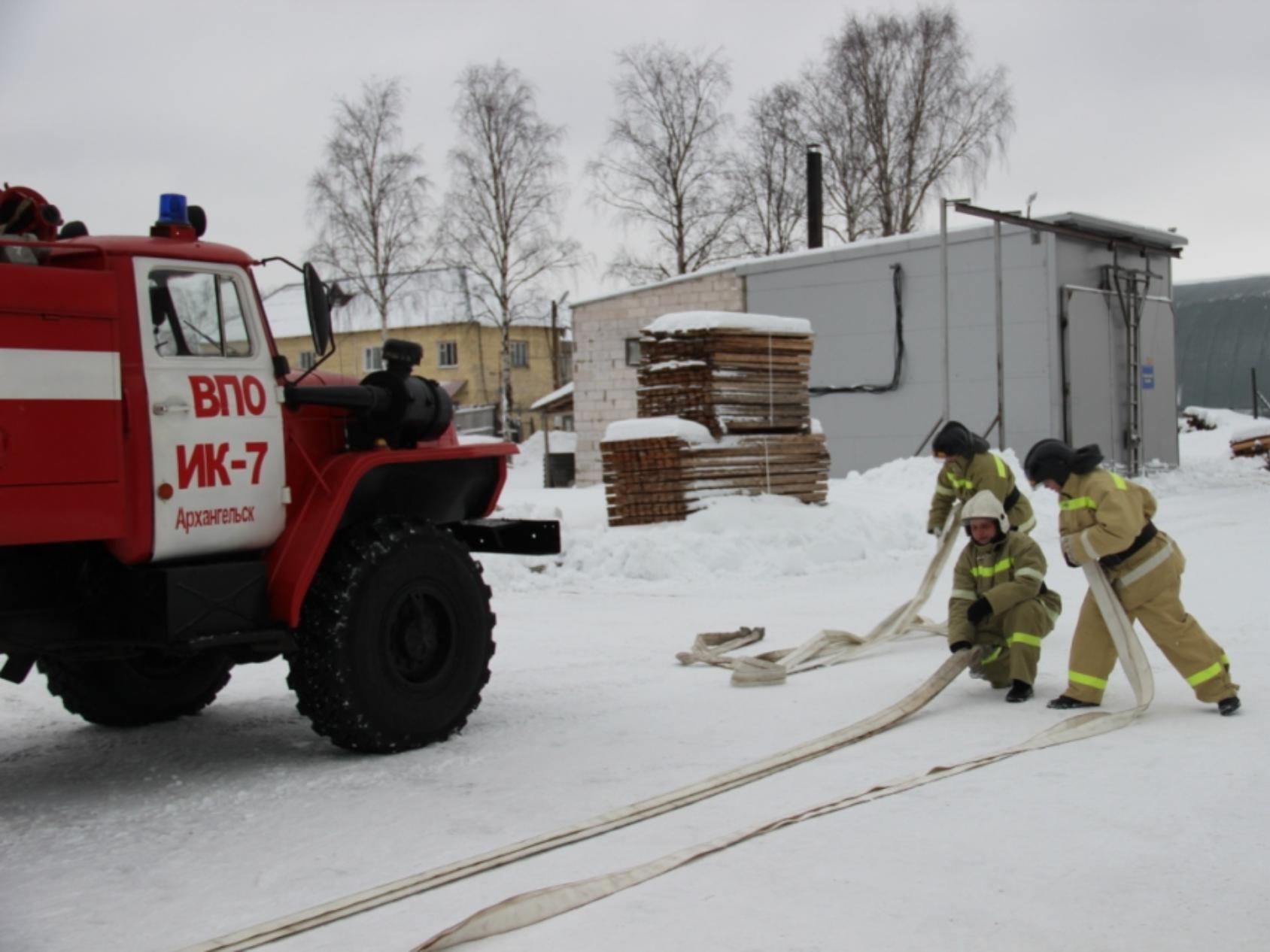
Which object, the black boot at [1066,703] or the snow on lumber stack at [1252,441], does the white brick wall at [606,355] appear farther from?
the black boot at [1066,703]

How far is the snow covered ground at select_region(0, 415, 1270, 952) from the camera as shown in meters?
4.25

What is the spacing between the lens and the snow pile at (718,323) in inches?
672

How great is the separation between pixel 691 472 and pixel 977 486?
6.85m

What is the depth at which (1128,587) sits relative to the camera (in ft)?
23.7

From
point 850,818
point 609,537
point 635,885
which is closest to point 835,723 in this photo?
point 850,818

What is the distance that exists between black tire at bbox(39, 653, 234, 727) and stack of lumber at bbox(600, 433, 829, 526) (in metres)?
9.03

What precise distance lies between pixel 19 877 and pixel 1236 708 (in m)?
5.63

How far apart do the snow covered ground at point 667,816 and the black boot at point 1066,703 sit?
0.17 meters

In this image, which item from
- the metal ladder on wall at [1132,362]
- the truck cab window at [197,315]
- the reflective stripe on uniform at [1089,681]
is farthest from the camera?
the metal ladder on wall at [1132,362]

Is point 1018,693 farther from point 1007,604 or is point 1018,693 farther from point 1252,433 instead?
point 1252,433

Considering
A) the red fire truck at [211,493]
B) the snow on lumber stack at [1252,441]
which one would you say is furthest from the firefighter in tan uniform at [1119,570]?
the snow on lumber stack at [1252,441]

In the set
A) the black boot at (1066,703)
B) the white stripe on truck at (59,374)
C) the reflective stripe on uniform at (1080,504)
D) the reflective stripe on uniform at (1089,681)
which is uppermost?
the white stripe on truck at (59,374)

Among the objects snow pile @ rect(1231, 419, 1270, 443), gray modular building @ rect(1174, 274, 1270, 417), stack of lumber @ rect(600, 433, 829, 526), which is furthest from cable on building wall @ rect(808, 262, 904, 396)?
gray modular building @ rect(1174, 274, 1270, 417)

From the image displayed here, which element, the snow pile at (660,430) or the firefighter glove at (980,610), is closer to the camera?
the firefighter glove at (980,610)
